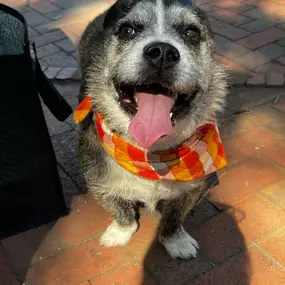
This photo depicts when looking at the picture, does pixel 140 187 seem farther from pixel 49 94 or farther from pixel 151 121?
pixel 49 94

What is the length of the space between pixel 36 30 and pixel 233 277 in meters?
4.09

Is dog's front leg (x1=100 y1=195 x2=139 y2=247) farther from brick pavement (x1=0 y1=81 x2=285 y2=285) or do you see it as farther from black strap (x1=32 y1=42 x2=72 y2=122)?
black strap (x1=32 y1=42 x2=72 y2=122)

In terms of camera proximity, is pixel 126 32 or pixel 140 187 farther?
pixel 140 187

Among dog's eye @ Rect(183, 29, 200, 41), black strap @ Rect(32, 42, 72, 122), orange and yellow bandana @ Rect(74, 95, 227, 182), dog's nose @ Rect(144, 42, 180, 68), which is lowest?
orange and yellow bandana @ Rect(74, 95, 227, 182)

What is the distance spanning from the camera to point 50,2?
6.25 meters

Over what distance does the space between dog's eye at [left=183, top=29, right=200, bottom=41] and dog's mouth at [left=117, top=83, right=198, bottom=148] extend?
0.29 meters

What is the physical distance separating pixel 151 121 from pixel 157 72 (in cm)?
24

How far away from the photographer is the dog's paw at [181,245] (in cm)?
259

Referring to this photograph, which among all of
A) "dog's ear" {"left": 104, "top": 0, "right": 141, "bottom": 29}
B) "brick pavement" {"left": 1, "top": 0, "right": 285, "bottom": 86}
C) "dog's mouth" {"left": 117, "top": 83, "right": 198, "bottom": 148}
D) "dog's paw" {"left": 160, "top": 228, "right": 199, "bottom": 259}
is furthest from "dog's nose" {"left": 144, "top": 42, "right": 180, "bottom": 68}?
"brick pavement" {"left": 1, "top": 0, "right": 285, "bottom": 86}

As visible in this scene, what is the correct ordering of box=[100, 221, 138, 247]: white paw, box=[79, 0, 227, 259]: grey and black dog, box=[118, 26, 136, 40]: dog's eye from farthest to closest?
box=[100, 221, 138, 247]: white paw < box=[118, 26, 136, 40]: dog's eye < box=[79, 0, 227, 259]: grey and black dog

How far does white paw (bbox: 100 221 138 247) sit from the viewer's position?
2682 mm

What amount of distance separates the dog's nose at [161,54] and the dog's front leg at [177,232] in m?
0.95

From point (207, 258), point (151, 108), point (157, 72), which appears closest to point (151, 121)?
point (151, 108)

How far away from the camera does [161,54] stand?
1.98m
